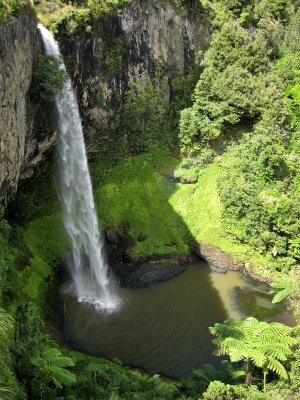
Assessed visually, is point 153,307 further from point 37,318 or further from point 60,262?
point 37,318

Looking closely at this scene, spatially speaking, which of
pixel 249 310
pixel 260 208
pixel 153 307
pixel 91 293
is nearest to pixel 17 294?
pixel 91 293

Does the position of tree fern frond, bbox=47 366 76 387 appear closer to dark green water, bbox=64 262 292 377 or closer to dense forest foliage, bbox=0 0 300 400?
dense forest foliage, bbox=0 0 300 400

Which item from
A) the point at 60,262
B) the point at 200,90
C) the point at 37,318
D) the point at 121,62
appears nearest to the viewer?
the point at 37,318

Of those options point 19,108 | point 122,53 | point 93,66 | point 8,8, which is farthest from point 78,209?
point 8,8

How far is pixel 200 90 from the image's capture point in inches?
1340

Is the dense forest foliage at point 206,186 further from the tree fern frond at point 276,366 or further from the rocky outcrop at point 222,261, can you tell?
the rocky outcrop at point 222,261

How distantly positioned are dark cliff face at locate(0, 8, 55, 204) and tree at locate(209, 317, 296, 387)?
1280 cm

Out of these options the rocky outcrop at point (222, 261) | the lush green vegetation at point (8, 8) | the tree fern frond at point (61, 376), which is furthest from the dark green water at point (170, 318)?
the lush green vegetation at point (8, 8)

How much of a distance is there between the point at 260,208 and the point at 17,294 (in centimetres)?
1606

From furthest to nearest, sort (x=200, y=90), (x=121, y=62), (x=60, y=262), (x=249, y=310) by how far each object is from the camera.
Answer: (x=200, y=90) < (x=121, y=62) < (x=60, y=262) < (x=249, y=310)

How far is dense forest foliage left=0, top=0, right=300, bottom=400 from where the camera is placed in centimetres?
1505

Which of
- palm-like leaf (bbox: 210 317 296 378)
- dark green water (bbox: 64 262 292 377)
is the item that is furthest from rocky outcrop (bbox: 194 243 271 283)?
palm-like leaf (bbox: 210 317 296 378)

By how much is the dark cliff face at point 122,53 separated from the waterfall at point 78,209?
8.42 feet

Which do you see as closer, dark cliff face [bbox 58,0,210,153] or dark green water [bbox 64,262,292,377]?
dark green water [bbox 64,262,292,377]
